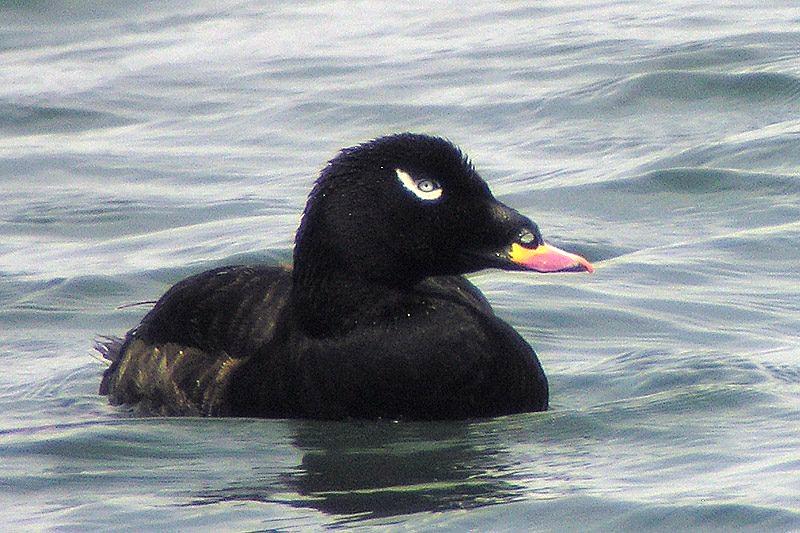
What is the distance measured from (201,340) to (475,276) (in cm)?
269

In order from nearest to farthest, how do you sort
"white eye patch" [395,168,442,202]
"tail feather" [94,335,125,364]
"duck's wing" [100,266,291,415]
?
"white eye patch" [395,168,442,202] < "duck's wing" [100,266,291,415] < "tail feather" [94,335,125,364]

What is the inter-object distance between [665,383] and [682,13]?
9.74 m

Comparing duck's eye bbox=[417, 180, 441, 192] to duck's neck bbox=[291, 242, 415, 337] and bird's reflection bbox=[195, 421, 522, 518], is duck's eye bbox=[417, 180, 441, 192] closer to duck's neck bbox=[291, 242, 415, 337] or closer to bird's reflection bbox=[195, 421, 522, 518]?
duck's neck bbox=[291, 242, 415, 337]

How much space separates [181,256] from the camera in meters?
11.0

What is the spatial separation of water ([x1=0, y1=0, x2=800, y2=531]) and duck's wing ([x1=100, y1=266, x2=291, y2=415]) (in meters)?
0.17

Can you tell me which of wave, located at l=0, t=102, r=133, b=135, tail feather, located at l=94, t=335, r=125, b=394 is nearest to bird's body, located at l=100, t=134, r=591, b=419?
tail feather, located at l=94, t=335, r=125, b=394

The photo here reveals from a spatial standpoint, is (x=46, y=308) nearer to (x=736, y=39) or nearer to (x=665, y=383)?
(x=665, y=383)

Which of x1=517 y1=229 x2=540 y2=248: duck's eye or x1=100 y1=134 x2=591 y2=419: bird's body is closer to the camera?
x1=100 y1=134 x2=591 y2=419: bird's body

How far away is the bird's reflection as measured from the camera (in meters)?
6.59

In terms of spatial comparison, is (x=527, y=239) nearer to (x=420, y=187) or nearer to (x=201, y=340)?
(x=420, y=187)

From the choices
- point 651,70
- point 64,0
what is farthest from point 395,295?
point 64,0

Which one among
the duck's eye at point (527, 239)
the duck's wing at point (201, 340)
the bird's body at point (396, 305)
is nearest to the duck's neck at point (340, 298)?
the bird's body at point (396, 305)

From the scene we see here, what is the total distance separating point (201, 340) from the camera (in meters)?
7.89

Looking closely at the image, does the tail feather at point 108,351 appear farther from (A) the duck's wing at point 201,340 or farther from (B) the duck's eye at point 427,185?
(B) the duck's eye at point 427,185
